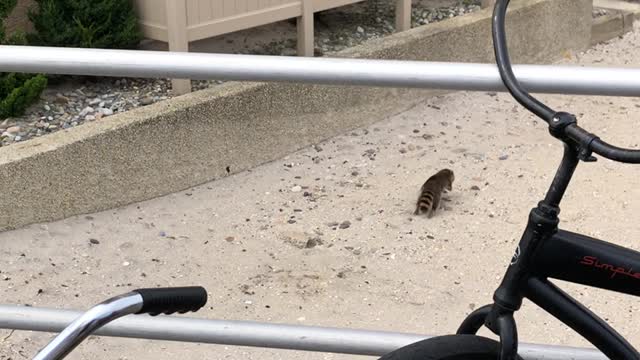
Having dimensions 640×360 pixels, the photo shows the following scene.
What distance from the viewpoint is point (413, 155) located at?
605cm

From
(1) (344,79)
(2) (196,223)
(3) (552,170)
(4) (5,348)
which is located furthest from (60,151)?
(1) (344,79)

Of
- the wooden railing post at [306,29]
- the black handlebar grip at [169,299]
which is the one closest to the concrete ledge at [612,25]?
the wooden railing post at [306,29]

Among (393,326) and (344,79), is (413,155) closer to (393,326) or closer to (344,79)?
(393,326)

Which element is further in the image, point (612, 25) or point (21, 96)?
point (612, 25)

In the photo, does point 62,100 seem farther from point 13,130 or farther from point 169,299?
point 169,299

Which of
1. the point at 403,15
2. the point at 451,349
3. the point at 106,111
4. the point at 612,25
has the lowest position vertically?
the point at 612,25

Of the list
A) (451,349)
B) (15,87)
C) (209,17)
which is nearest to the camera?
(451,349)

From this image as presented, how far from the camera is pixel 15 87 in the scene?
18.0ft

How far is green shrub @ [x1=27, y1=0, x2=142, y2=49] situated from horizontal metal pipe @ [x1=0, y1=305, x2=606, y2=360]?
3.70 metres

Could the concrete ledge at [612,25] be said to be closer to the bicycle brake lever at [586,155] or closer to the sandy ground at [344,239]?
the sandy ground at [344,239]

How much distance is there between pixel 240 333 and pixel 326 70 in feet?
1.93

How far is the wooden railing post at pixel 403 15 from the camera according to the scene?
22.6 ft

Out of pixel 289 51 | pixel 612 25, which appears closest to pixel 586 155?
pixel 289 51

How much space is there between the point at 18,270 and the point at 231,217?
113 cm
